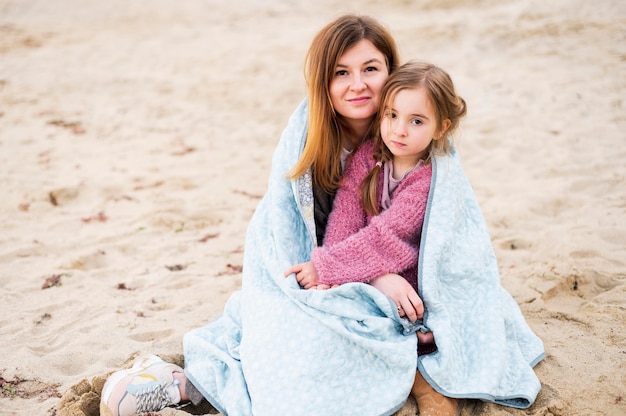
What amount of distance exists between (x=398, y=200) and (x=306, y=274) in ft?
1.70

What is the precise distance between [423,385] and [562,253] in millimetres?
1751

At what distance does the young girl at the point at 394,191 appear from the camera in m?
2.53

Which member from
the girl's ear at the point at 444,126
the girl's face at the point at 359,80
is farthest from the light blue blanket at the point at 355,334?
the girl's face at the point at 359,80

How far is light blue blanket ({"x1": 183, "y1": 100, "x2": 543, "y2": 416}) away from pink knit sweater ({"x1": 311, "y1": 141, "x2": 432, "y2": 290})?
7 cm

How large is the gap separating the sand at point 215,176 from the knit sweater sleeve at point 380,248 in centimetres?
72

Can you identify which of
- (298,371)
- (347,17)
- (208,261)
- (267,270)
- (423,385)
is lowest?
(208,261)

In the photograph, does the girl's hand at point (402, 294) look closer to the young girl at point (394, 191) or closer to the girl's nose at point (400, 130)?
the young girl at point (394, 191)

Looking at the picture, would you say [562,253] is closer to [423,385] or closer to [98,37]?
[423,385]

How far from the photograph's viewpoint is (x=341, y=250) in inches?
100

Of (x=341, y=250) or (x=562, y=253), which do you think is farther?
(x=562, y=253)

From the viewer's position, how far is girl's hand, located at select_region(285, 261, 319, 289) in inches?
101

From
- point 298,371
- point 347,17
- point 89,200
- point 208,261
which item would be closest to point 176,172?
point 89,200

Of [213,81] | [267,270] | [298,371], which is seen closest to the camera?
[298,371]

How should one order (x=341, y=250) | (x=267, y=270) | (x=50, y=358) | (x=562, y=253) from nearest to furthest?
1. (x=341, y=250)
2. (x=267, y=270)
3. (x=50, y=358)
4. (x=562, y=253)
